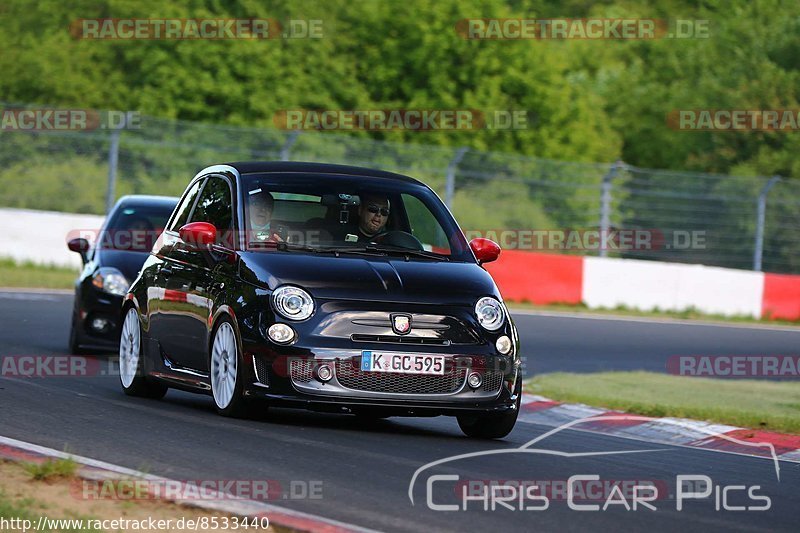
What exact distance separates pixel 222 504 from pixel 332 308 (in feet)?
8.95

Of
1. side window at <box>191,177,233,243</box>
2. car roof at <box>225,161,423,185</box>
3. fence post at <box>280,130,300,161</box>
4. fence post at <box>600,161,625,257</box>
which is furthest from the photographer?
fence post at <box>600,161,625,257</box>

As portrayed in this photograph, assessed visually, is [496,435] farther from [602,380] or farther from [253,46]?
[253,46]

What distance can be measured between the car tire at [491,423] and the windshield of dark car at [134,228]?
19.3ft

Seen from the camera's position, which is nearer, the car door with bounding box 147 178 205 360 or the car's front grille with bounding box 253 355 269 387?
the car's front grille with bounding box 253 355 269 387

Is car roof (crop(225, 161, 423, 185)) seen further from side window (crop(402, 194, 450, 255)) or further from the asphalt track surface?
the asphalt track surface

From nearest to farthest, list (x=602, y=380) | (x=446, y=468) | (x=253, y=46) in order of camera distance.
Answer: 1. (x=446, y=468)
2. (x=602, y=380)
3. (x=253, y=46)

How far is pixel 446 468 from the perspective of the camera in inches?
305

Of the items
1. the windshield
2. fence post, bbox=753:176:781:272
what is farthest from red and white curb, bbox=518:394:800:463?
fence post, bbox=753:176:781:272

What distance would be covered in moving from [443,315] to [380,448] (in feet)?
3.03

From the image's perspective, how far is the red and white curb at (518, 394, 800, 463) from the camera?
10484 mm

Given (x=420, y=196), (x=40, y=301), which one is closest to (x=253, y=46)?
(x=40, y=301)

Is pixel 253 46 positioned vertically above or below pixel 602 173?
above

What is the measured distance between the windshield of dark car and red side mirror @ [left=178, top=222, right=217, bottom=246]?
4.91 meters

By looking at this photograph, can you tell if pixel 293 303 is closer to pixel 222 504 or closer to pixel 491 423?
pixel 491 423
